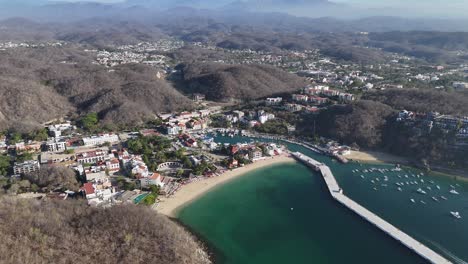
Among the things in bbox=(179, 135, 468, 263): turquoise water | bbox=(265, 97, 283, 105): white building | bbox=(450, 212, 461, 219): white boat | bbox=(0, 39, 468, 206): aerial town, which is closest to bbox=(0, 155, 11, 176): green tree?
bbox=(0, 39, 468, 206): aerial town

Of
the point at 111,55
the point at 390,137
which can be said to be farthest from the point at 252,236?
the point at 111,55

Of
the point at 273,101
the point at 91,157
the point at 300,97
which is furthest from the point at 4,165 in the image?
the point at 300,97

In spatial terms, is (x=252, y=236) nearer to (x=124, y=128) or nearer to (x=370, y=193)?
(x=370, y=193)

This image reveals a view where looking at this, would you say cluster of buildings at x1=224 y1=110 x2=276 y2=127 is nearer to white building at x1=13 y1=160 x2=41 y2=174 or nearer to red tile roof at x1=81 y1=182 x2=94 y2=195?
red tile roof at x1=81 y1=182 x2=94 y2=195

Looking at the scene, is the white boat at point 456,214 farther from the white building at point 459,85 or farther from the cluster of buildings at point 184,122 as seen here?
the white building at point 459,85

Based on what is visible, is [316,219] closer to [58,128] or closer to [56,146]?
[56,146]

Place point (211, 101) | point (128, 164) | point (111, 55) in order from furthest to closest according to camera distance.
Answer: point (111, 55) → point (211, 101) → point (128, 164)
